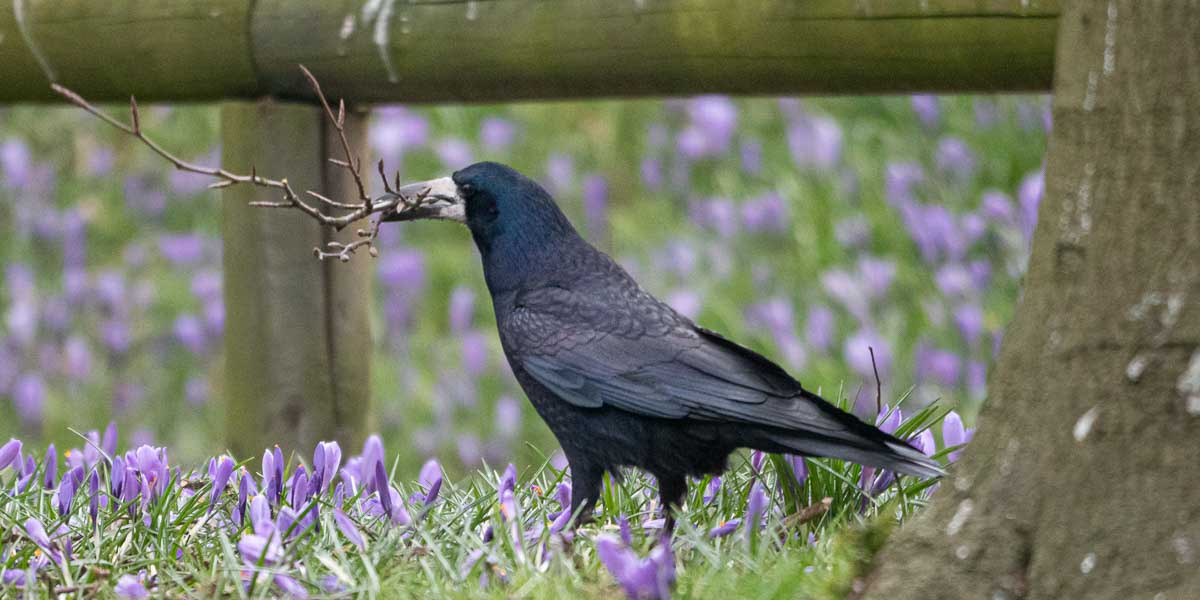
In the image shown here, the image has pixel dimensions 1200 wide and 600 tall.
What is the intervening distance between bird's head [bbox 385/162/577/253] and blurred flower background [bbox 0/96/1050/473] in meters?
1.77

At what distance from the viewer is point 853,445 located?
2363 millimetres

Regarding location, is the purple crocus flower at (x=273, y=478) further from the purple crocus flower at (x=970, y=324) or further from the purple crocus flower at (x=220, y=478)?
the purple crocus flower at (x=970, y=324)

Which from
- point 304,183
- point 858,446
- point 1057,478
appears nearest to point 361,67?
point 304,183

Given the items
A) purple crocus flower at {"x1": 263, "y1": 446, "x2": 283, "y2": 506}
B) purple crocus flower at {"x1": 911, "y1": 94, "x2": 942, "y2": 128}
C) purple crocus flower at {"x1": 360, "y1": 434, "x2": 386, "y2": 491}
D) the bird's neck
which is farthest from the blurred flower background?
purple crocus flower at {"x1": 263, "y1": 446, "x2": 283, "y2": 506}

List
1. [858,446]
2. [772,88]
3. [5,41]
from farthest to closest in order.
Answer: [5,41] → [772,88] → [858,446]

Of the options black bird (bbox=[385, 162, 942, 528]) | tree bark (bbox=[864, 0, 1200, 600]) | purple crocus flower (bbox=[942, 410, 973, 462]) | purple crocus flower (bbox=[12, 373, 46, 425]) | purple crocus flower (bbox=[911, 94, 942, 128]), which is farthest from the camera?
purple crocus flower (bbox=[911, 94, 942, 128])

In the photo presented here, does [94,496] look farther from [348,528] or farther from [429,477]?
[429,477]

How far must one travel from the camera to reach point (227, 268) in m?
3.26

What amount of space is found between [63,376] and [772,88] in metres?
3.34

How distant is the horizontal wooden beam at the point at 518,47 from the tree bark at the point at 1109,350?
2.09 feet

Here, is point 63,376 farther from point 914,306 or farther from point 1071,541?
point 1071,541

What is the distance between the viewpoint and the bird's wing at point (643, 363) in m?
2.50

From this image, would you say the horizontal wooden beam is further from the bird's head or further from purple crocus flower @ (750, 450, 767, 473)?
purple crocus flower @ (750, 450, 767, 473)

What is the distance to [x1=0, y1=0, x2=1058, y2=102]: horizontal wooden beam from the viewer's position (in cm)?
259
